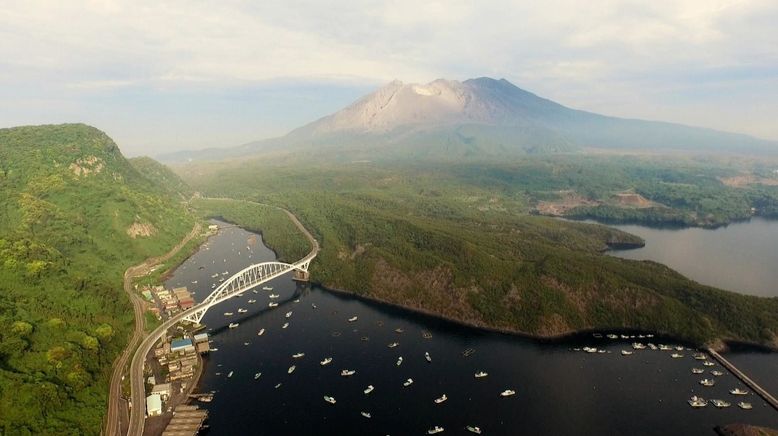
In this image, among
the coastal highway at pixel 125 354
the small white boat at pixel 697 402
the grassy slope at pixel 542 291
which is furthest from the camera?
the grassy slope at pixel 542 291

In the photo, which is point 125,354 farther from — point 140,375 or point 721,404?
point 721,404

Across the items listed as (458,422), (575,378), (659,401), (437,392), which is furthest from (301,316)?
(659,401)

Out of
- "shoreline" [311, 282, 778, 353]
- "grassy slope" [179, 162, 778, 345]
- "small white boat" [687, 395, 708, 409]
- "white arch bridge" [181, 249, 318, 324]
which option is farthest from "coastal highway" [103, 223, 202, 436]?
A: "small white boat" [687, 395, 708, 409]

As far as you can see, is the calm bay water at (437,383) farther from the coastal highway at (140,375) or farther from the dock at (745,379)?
the coastal highway at (140,375)

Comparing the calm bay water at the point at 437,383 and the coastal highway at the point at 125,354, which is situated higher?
the coastal highway at the point at 125,354

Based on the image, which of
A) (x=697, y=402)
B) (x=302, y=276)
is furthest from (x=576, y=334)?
(x=302, y=276)

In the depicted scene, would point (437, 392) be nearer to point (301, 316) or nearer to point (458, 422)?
point (458, 422)

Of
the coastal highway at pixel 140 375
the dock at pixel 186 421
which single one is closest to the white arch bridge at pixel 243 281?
the coastal highway at pixel 140 375

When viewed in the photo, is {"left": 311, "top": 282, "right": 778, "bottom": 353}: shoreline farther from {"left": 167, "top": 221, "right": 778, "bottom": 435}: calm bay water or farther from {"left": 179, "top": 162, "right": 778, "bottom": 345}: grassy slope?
{"left": 167, "top": 221, "right": 778, "bottom": 435}: calm bay water
